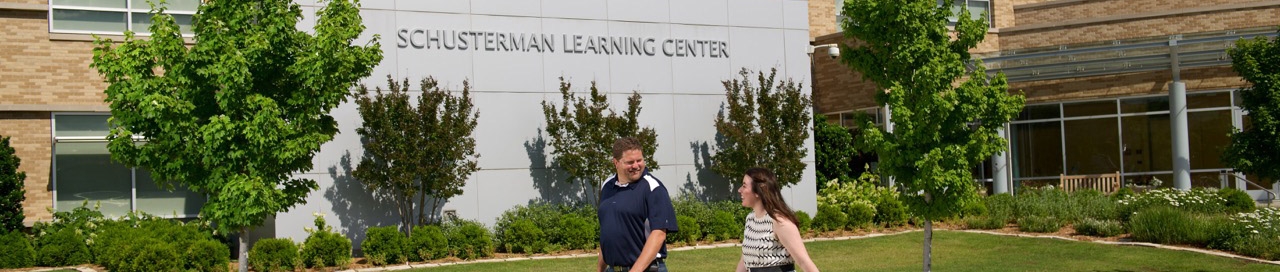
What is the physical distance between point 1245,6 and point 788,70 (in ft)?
41.3

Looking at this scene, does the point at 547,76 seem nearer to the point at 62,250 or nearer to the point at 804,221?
the point at 804,221

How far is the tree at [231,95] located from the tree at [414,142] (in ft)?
14.2

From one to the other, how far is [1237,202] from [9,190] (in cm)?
2113

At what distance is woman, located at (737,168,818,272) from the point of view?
774 centimetres

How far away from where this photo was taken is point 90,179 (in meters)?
21.0

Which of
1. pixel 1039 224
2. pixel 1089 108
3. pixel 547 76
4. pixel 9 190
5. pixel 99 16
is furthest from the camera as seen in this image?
pixel 1089 108

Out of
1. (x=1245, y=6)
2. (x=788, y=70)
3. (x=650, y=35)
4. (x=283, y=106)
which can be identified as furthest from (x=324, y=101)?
(x=1245, y=6)

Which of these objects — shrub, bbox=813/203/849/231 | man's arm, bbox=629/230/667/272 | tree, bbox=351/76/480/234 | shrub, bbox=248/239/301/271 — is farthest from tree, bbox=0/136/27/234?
man's arm, bbox=629/230/667/272

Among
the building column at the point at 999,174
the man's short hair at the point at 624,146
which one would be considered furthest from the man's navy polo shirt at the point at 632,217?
the building column at the point at 999,174

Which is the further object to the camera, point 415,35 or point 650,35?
point 650,35

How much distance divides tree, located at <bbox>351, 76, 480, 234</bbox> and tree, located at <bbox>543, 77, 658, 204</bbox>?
69.0 inches

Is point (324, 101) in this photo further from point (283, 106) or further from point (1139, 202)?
point (1139, 202)

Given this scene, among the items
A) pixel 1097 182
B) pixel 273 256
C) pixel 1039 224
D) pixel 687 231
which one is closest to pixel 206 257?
pixel 273 256

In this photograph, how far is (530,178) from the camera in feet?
70.9
